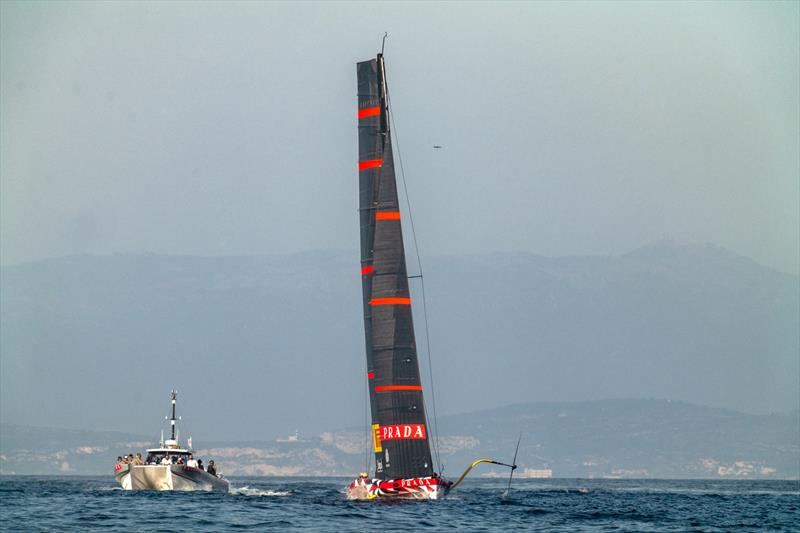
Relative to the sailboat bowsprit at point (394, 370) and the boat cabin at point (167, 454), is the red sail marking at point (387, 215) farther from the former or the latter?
the boat cabin at point (167, 454)

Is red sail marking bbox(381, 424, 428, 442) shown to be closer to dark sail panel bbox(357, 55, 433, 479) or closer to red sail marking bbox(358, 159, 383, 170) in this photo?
dark sail panel bbox(357, 55, 433, 479)

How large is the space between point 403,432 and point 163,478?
3878 centimetres

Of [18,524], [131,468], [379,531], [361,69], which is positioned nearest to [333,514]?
[379,531]

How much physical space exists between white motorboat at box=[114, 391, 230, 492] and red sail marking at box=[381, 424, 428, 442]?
36.5m

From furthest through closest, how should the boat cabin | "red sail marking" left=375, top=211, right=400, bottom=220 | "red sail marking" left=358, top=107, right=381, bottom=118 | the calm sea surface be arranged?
the boat cabin → "red sail marking" left=358, top=107, right=381, bottom=118 → "red sail marking" left=375, top=211, right=400, bottom=220 → the calm sea surface

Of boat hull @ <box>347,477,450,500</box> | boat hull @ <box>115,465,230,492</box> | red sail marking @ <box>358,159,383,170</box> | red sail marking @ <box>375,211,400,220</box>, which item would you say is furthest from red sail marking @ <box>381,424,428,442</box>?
boat hull @ <box>115,465,230,492</box>

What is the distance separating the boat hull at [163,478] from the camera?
107062mm

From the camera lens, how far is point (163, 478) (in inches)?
4230

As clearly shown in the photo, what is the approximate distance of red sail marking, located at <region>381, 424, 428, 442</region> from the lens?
7538 centimetres

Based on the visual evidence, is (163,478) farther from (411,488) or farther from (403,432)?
(403,432)

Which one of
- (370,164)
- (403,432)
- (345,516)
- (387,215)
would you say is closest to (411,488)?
(403,432)

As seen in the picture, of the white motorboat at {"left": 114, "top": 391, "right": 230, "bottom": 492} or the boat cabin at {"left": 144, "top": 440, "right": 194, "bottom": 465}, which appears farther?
the boat cabin at {"left": 144, "top": 440, "right": 194, "bottom": 465}

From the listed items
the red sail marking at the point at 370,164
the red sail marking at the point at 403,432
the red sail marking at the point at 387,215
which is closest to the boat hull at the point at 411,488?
the red sail marking at the point at 403,432

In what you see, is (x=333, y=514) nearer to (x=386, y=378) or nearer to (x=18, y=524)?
(x=386, y=378)
